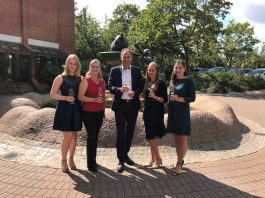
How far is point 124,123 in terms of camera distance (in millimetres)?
5785

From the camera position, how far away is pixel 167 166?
610 cm

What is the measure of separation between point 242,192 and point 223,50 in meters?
37.8

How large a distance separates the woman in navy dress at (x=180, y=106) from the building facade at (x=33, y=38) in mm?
16361

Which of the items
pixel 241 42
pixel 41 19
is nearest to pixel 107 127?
pixel 41 19

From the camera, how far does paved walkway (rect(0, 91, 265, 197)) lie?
494 cm

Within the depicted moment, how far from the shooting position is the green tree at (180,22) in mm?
26578

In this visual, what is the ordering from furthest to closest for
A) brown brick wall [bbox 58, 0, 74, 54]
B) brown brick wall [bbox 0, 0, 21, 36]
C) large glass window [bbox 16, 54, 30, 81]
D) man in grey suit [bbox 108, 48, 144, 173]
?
brown brick wall [bbox 58, 0, 74, 54] < large glass window [bbox 16, 54, 30, 81] < brown brick wall [bbox 0, 0, 21, 36] < man in grey suit [bbox 108, 48, 144, 173]

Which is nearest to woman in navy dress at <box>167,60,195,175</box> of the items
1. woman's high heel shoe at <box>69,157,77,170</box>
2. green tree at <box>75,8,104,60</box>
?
woman's high heel shoe at <box>69,157,77,170</box>

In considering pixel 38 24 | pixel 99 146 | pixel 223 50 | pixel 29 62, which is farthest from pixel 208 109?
pixel 223 50

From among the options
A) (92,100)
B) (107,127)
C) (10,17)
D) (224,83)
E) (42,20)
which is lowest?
(107,127)

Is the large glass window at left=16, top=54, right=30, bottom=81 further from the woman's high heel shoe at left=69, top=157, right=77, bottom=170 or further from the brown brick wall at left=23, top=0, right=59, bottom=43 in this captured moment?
the woman's high heel shoe at left=69, top=157, right=77, bottom=170

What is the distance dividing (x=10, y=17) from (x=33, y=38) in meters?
2.57

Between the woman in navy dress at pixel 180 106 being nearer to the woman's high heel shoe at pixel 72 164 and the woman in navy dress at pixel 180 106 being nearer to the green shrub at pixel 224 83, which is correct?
the woman's high heel shoe at pixel 72 164

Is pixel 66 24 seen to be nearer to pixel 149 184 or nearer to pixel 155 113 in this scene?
pixel 155 113
